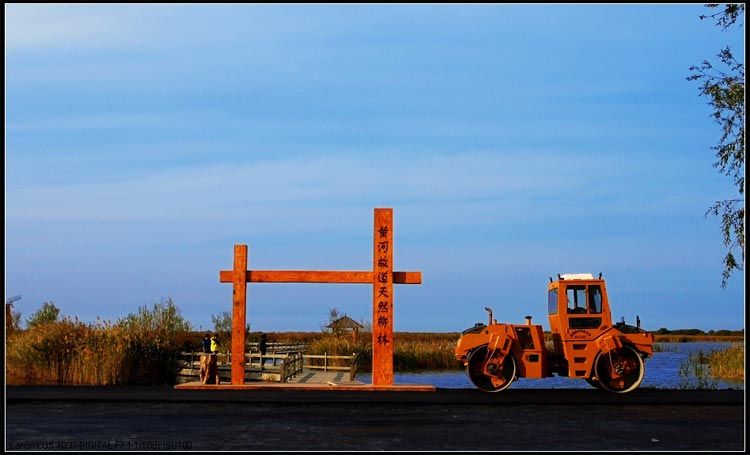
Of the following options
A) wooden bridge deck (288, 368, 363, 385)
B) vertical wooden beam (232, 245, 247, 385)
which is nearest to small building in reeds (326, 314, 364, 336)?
wooden bridge deck (288, 368, 363, 385)

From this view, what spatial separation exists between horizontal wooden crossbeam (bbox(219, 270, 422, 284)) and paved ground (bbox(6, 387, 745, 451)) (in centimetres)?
269

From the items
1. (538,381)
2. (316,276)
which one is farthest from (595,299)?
(538,381)

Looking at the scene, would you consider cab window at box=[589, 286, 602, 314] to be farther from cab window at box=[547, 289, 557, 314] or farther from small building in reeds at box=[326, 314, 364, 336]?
small building in reeds at box=[326, 314, 364, 336]

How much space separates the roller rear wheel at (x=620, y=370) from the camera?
21.7 meters

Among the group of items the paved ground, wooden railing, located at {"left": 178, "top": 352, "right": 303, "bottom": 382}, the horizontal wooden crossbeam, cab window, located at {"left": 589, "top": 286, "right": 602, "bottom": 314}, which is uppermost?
the horizontal wooden crossbeam

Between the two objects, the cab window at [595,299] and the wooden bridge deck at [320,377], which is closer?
the cab window at [595,299]

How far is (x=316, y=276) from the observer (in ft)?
74.5

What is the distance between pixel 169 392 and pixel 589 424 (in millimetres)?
10400

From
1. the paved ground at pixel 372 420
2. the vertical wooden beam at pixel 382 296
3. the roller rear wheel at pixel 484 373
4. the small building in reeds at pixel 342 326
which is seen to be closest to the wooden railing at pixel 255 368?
the vertical wooden beam at pixel 382 296

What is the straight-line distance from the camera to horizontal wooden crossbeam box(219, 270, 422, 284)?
74.5 feet

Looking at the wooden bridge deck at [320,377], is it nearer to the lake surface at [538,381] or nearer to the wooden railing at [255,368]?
the wooden railing at [255,368]

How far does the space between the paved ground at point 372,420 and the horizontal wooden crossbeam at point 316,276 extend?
2.69m

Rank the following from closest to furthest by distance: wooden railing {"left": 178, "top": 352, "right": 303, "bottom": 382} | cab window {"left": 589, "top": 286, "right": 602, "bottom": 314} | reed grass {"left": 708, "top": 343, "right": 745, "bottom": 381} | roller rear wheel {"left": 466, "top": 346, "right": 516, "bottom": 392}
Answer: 1. cab window {"left": 589, "top": 286, "right": 602, "bottom": 314}
2. roller rear wheel {"left": 466, "top": 346, "right": 516, "bottom": 392}
3. wooden railing {"left": 178, "top": 352, "right": 303, "bottom": 382}
4. reed grass {"left": 708, "top": 343, "right": 745, "bottom": 381}

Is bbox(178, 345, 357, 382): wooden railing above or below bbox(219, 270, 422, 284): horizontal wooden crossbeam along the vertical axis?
below
